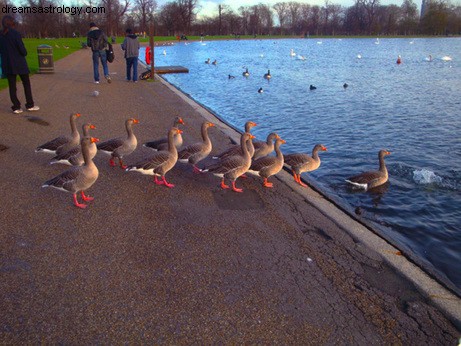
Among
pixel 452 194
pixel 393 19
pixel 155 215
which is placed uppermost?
pixel 393 19

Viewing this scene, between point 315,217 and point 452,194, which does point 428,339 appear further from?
point 452,194

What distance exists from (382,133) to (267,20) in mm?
160001

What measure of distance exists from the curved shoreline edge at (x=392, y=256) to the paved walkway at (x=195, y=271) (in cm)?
4

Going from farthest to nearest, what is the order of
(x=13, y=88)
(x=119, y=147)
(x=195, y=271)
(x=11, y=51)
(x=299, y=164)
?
(x=13, y=88), (x=11, y=51), (x=299, y=164), (x=119, y=147), (x=195, y=271)

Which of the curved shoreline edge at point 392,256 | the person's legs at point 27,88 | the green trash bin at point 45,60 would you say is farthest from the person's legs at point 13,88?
the green trash bin at point 45,60

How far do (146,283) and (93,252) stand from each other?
1018 mm

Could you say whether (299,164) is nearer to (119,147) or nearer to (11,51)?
(119,147)

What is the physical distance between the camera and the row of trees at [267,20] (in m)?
94.5

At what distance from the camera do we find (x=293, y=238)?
5398 mm

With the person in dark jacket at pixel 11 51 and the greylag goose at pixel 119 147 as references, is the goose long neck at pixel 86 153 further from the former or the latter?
the person in dark jacket at pixel 11 51

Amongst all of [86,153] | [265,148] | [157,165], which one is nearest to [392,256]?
[265,148]

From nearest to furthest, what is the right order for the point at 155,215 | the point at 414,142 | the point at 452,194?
1. the point at 155,215
2. the point at 452,194
3. the point at 414,142

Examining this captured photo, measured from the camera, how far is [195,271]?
4.52 meters

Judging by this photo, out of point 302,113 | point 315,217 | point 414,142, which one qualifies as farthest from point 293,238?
point 302,113
